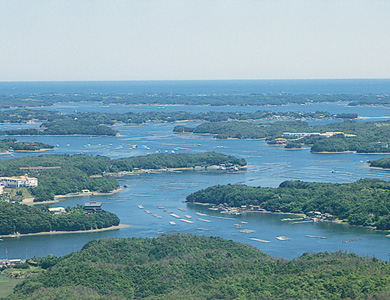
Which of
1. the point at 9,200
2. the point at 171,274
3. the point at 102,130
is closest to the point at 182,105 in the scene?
the point at 102,130

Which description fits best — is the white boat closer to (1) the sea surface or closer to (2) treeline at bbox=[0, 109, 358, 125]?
(1) the sea surface

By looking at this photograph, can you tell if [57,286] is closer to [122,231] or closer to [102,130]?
[122,231]

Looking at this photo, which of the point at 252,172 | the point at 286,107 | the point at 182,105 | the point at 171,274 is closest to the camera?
the point at 171,274

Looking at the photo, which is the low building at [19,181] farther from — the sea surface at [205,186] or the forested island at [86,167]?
the sea surface at [205,186]

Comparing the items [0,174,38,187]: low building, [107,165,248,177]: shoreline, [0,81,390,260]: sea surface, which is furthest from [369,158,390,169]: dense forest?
[0,174,38,187]: low building

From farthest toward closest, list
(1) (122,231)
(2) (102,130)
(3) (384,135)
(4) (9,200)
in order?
(2) (102,130) → (3) (384,135) → (4) (9,200) → (1) (122,231)

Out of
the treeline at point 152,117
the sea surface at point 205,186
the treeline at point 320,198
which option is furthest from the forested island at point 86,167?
the treeline at point 152,117
